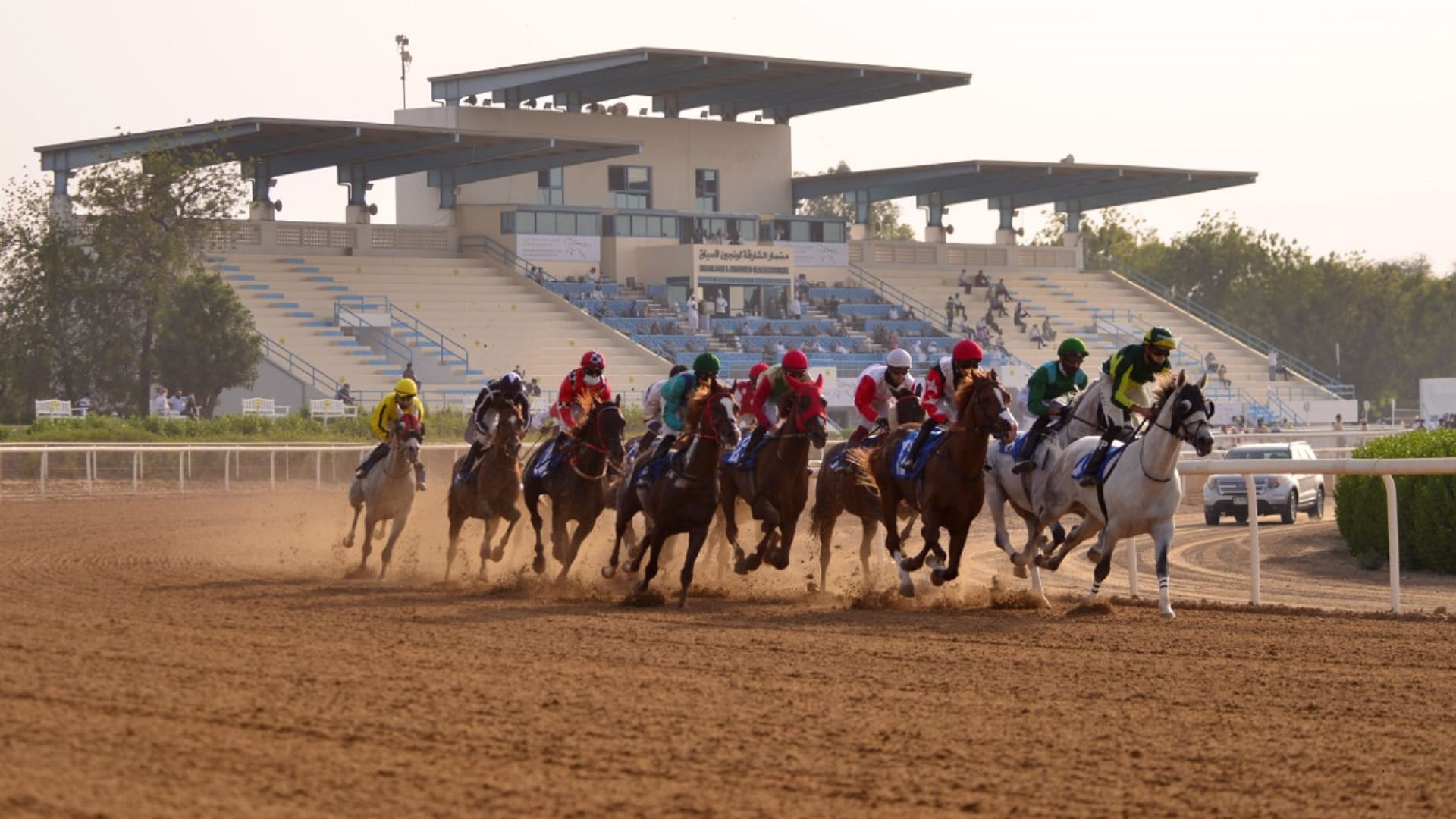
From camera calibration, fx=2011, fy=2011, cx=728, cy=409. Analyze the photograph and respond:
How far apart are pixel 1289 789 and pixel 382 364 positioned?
37.9m

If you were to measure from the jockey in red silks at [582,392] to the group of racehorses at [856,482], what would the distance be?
199 mm

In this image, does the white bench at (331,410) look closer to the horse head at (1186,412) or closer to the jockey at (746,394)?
the jockey at (746,394)

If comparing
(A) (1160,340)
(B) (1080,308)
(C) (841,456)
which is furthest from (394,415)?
(B) (1080,308)

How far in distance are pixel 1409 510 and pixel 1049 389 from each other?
5069mm

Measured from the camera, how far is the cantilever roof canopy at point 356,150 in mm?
47781

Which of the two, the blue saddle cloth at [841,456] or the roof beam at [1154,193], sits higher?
the roof beam at [1154,193]

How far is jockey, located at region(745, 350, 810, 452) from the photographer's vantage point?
48.6 feet

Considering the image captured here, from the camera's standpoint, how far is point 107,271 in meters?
44.8

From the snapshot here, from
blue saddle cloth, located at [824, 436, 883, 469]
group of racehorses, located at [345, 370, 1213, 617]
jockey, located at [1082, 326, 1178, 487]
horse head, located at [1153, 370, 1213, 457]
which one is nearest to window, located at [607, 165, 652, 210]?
group of racehorses, located at [345, 370, 1213, 617]

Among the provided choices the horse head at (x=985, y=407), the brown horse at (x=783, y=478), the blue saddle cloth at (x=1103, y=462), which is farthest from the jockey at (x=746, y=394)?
the blue saddle cloth at (x=1103, y=462)

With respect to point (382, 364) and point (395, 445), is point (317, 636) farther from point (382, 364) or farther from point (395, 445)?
point (382, 364)

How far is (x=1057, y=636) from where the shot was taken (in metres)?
12.3

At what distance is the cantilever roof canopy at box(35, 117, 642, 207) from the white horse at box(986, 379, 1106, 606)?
34.8m

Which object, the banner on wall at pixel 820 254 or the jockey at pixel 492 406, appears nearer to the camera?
the jockey at pixel 492 406
